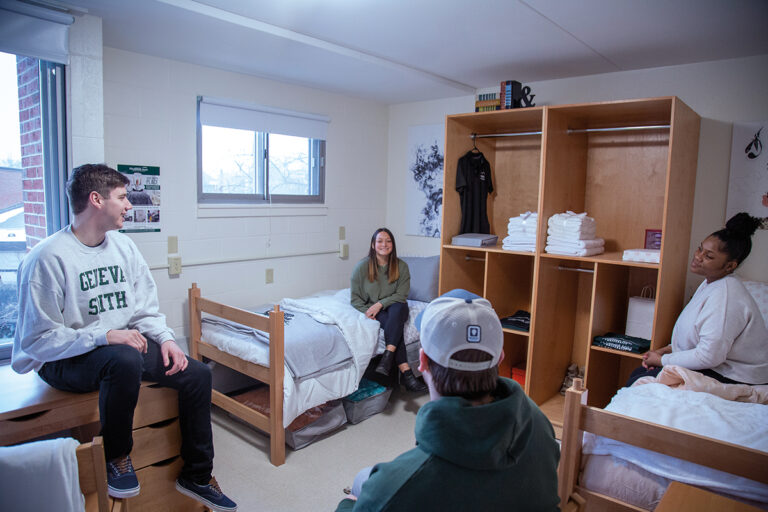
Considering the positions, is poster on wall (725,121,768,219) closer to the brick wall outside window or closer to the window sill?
the window sill

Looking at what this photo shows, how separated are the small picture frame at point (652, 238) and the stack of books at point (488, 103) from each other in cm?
126

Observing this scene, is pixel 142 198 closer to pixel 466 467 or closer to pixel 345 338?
pixel 345 338

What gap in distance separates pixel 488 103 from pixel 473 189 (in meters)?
0.62

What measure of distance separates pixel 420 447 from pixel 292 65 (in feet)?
9.41

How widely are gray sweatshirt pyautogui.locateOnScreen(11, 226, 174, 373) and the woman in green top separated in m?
1.42

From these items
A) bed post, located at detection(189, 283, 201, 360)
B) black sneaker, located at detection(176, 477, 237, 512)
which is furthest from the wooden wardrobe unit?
black sneaker, located at detection(176, 477, 237, 512)

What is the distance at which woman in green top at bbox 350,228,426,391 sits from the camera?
329 cm

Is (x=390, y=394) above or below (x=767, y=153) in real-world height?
below

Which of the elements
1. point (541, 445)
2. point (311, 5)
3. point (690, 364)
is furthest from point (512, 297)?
point (541, 445)

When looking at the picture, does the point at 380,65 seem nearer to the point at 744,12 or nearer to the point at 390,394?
the point at 744,12

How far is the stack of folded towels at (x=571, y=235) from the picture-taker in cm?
294

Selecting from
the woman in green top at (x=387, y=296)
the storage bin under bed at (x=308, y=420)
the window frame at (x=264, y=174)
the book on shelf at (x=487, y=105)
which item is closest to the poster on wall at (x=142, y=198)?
the window frame at (x=264, y=174)

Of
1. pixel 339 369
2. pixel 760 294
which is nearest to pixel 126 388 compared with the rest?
pixel 339 369

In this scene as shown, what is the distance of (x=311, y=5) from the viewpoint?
7.56ft
